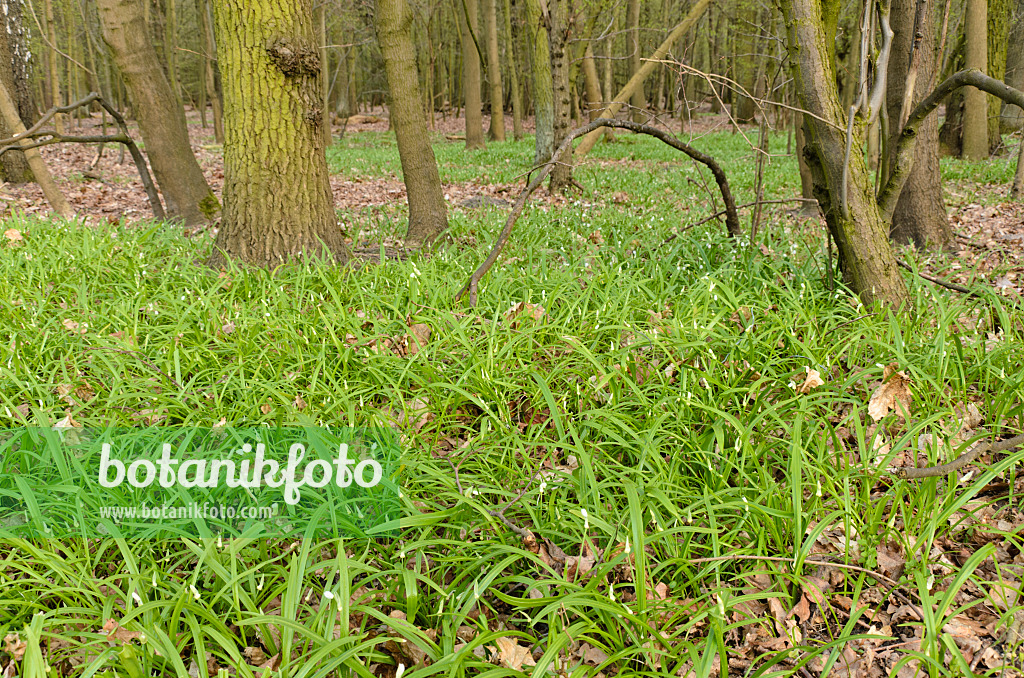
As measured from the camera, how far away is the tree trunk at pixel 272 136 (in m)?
4.54

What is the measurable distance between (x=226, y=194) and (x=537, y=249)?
2.45 metres

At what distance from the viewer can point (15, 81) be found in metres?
11.2

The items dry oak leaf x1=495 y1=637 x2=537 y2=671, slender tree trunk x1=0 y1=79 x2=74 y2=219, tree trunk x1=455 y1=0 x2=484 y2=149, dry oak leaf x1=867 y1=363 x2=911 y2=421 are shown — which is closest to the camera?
dry oak leaf x1=495 y1=637 x2=537 y2=671

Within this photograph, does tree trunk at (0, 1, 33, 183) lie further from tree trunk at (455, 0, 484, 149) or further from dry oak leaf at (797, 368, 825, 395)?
dry oak leaf at (797, 368, 825, 395)

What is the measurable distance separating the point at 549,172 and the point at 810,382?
2.28 m

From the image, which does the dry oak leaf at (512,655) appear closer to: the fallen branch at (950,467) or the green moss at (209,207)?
the fallen branch at (950,467)

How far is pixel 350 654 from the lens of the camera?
5.80 ft

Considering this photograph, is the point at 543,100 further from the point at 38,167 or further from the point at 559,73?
the point at 38,167

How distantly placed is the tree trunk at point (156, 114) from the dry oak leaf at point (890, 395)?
6.64m

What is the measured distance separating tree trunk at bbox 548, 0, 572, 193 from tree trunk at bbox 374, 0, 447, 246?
327 centimetres

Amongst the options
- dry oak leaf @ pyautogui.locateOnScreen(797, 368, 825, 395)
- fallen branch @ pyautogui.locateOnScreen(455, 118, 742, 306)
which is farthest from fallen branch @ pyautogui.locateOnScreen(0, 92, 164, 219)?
dry oak leaf @ pyautogui.locateOnScreen(797, 368, 825, 395)

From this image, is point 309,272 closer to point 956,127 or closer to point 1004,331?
point 1004,331

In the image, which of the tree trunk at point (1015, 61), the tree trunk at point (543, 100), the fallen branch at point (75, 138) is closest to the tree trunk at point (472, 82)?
the tree trunk at point (543, 100)

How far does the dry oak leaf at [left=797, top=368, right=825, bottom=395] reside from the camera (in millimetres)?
2941
